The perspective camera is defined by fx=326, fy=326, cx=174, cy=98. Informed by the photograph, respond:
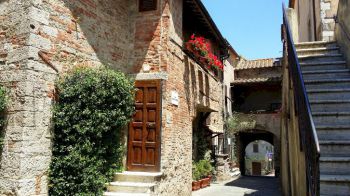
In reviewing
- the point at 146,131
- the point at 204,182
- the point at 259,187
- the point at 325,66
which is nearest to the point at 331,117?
the point at 325,66

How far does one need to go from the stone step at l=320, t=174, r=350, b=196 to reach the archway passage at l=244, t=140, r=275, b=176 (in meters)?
34.7

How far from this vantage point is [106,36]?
303 inches

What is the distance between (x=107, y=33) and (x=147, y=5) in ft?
4.68

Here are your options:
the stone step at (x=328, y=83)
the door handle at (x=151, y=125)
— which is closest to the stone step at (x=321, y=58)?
the stone step at (x=328, y=83)

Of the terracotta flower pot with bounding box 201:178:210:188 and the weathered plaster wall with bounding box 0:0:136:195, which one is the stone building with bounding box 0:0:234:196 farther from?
the terracotta flower pot with bounding box 201:178:210:188

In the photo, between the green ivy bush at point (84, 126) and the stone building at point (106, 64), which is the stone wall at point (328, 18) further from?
the green ivy bush at point (84, 126)

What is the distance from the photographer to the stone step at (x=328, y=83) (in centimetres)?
590

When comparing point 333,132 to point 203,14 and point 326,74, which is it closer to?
point 326,74

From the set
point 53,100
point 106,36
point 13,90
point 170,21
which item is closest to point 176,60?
point 170,21

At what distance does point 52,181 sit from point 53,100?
1483 mm

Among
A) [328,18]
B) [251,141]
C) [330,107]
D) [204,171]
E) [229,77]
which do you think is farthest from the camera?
[251,141]

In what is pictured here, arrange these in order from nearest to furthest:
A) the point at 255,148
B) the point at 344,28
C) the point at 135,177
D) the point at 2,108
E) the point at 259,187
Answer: the point at 2,108 < the point at 344,28 < the point at 135,177 < the point at 259,187 < the point at 255,148

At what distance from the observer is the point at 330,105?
5359 mm

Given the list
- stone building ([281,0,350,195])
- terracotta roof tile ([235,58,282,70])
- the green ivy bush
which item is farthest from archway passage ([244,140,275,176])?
the green ivy bush
